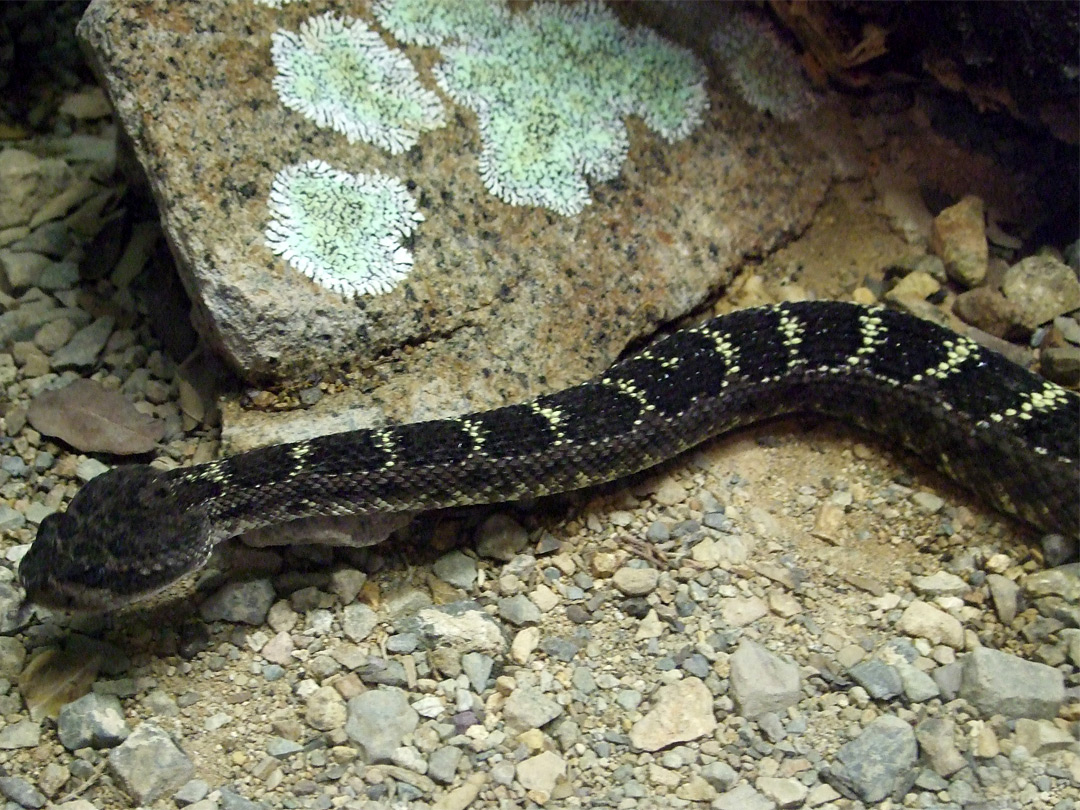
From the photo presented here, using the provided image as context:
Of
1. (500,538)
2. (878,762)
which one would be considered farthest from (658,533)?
(878,762)

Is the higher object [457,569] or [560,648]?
[560,648]

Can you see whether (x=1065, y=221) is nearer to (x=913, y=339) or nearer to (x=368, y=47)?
(x=913, y=339)

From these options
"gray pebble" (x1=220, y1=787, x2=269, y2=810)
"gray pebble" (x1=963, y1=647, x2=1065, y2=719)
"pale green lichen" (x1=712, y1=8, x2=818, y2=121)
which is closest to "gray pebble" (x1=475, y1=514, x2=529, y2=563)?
"gray pebble" (x1=220, y1=787, x2=269, y2=810)

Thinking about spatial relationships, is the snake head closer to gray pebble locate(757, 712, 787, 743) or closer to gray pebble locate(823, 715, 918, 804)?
gray pebble locate(757, 712, 787, 743)

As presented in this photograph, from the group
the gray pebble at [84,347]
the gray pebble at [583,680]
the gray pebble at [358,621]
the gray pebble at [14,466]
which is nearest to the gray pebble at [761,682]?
the gray pebble at [583,680]

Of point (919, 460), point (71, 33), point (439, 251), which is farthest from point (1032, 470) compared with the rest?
point (71, 33)

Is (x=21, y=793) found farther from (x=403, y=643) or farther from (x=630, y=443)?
(x=630, y=443)

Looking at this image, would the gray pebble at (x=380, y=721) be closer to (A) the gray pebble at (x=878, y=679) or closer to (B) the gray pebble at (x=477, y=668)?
(B) the gray pebble at (x=477, y=668)
